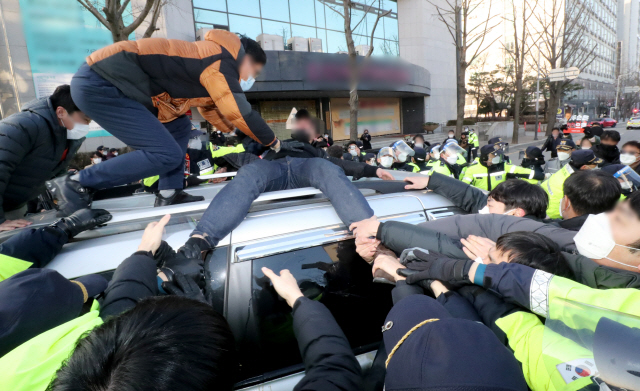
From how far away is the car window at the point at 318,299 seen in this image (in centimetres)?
150

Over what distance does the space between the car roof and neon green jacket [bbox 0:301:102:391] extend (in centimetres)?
53

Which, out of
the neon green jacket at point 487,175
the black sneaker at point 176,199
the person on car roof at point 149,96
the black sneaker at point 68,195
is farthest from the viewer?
the neon green jacket at point 487,175

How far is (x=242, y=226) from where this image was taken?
1696mm

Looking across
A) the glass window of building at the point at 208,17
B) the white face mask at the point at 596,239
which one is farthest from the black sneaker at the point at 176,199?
the glass window of building at the point at 208,17

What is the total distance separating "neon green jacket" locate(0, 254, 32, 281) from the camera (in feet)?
4.43

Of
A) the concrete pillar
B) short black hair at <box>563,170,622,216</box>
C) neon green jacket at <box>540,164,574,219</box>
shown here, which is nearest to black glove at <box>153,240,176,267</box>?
short black hair at <box>563,170,622,216</box>

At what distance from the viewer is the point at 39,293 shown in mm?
1091

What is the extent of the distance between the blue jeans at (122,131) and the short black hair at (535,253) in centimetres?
200

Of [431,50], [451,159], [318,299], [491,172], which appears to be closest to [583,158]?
[491,172]

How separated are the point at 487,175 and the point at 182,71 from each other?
13.7ft

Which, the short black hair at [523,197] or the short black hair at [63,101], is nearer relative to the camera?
the short black hair at [523,197]

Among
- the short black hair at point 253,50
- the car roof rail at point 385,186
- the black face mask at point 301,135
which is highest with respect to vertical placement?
the short black hair at point 253,50

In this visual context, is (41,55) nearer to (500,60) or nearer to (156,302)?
(156,302)

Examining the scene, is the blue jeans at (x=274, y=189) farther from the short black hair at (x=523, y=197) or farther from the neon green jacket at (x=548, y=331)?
the short black hair at (x=523, y=197)
